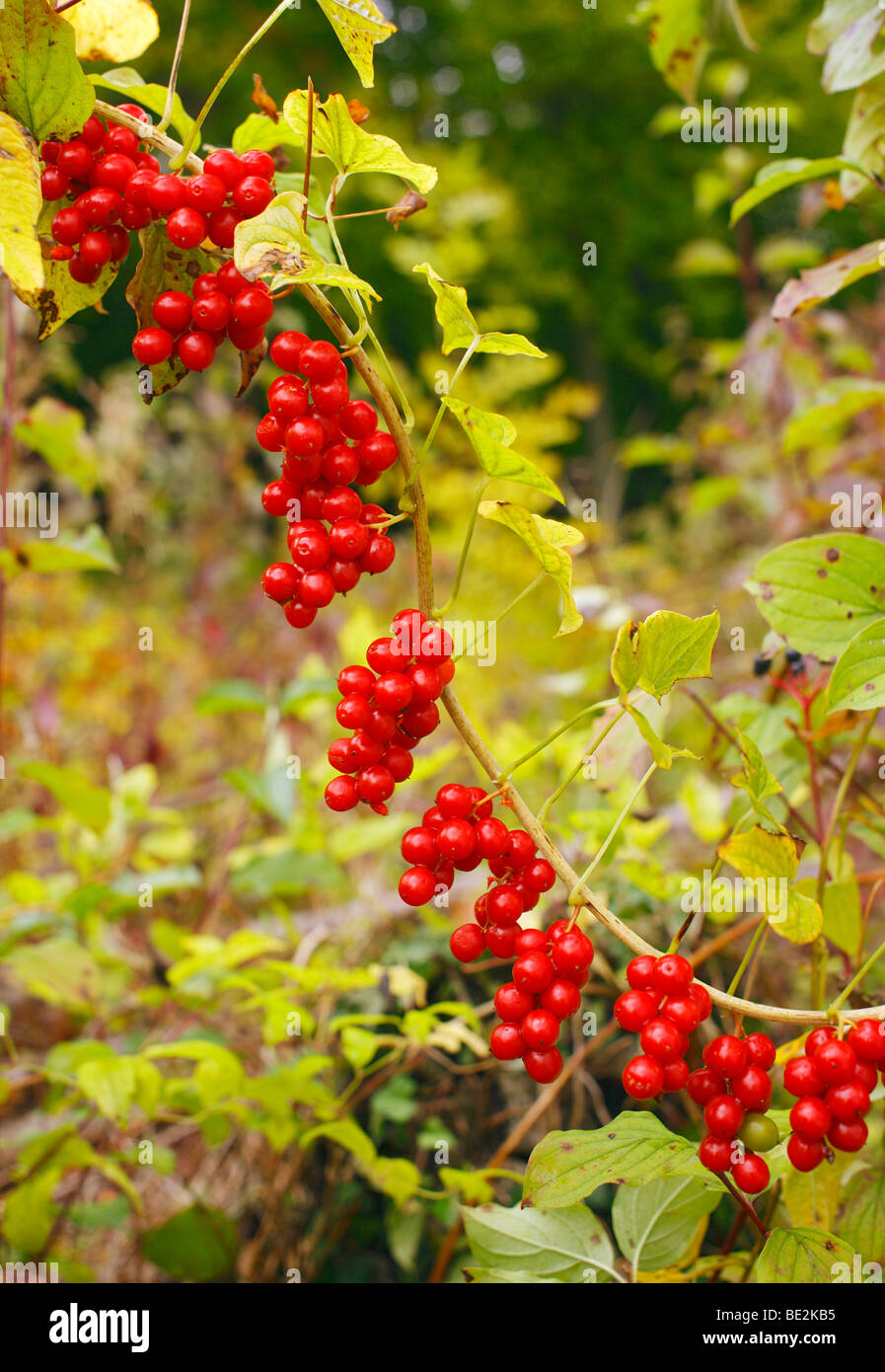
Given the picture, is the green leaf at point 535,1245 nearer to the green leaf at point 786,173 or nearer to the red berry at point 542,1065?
the red berry at point 542,1065

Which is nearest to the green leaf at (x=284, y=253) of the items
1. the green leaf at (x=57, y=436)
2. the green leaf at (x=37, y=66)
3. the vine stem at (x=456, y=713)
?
the vine stem at (x=456, y=713)

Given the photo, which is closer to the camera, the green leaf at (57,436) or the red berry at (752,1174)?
the red berry at (752,1174)

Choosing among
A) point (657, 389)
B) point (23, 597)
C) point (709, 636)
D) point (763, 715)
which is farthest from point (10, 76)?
point (657, 389)

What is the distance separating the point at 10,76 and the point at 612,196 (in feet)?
17.7

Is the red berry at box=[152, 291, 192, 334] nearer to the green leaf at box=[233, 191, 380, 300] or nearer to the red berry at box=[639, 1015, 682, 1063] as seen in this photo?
the green leaf at box=[233, 191, 380, 300]

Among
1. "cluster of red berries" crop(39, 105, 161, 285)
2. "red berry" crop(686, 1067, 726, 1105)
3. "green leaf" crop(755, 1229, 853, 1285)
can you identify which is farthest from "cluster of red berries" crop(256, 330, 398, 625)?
"green leaf" crop(755, 1229, 853, 1285)

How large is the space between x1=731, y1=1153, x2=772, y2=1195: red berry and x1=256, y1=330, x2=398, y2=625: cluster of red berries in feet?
0.81

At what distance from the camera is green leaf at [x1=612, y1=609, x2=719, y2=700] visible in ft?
1.31

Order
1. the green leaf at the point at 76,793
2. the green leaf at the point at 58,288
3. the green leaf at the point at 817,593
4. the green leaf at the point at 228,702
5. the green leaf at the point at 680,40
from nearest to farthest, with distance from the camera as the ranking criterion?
the green leaf at the point at 58,288
the green leaf at the point at 817,593
the green leaf at the point at 680,40
the green leaf at the point at 76,793
the green leaf at the point at 228,702

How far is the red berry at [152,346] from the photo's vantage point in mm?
416

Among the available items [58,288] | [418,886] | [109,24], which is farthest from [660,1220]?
[109,24]

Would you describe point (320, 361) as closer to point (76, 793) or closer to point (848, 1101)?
point (848, 1101)

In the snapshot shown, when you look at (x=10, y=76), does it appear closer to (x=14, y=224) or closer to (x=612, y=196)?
(x=14, y=224)

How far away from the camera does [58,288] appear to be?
0.46 metres
